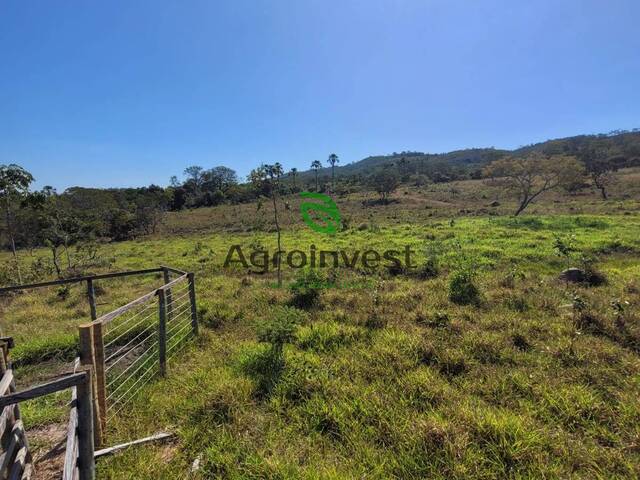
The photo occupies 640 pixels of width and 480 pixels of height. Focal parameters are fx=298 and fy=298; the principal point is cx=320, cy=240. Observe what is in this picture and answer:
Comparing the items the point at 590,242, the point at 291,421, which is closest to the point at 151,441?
the point at 291,421

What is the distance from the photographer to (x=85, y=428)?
2260mm

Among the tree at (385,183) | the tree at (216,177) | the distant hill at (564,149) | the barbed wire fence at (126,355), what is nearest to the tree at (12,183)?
the barbed wire fence at (126,355)

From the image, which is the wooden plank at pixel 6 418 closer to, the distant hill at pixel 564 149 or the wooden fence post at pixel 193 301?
the wooden fence post at pixel 193 301

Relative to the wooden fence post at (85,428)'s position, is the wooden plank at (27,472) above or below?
below

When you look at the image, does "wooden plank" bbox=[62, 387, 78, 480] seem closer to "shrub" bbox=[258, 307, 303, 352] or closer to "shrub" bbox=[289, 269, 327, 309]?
"shrub" bbox=[258, 307, 303, 352]

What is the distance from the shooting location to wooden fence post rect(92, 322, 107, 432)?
2887 mm

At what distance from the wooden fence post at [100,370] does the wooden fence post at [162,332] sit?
3.56 feet

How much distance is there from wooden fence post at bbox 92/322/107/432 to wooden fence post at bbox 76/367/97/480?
73 cm

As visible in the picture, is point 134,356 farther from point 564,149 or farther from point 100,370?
point 564,149

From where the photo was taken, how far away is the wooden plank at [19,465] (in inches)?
84.0

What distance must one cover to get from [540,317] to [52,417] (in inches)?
297

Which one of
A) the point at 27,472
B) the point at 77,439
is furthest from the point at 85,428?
the point at 27,472

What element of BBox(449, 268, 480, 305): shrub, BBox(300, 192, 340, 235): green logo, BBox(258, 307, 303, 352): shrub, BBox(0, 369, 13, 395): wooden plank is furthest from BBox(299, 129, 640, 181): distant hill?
BBox(0, 369, 13, 395): wooden plank

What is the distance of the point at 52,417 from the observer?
354 centimetres
